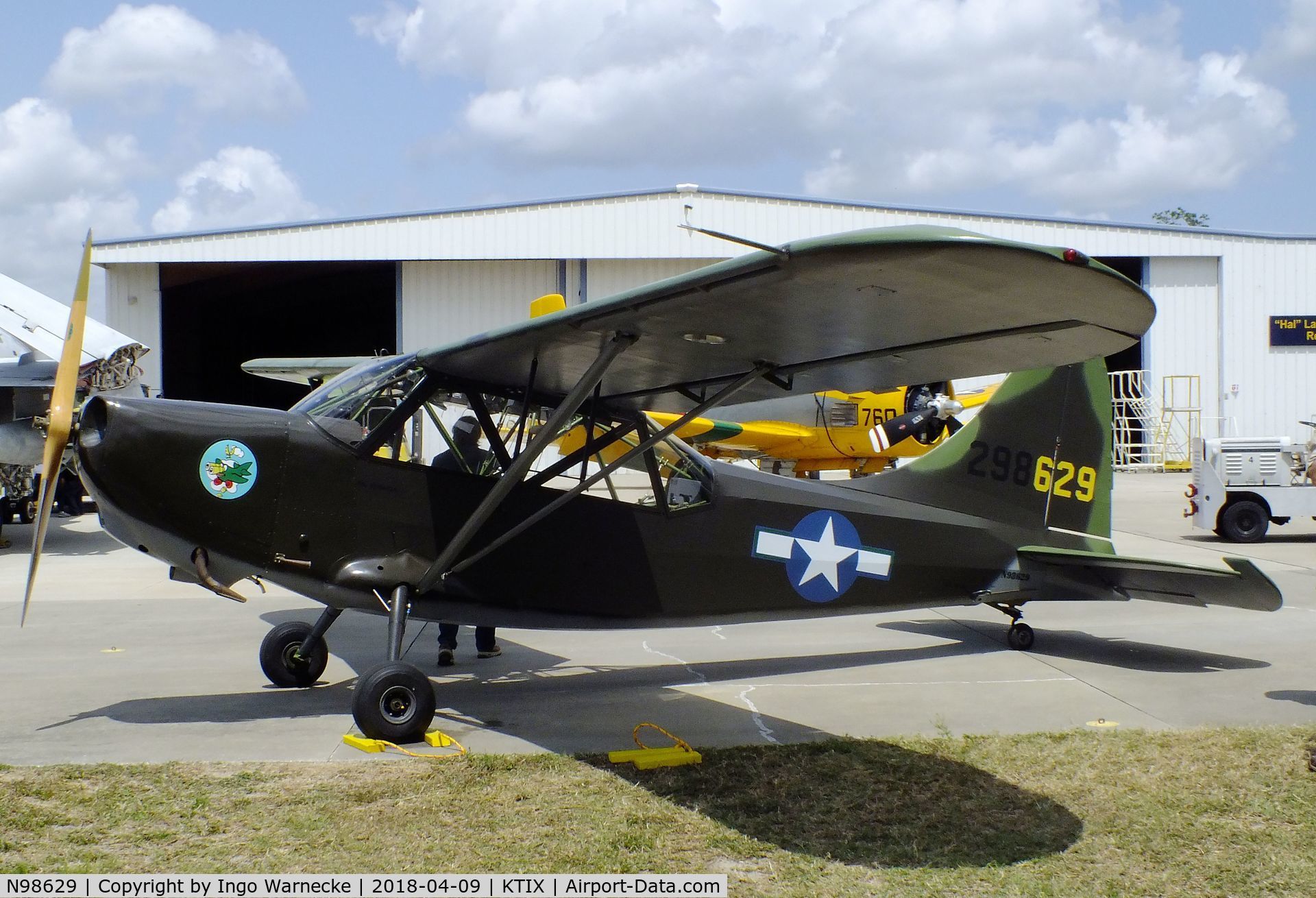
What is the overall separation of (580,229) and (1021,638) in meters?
24.3

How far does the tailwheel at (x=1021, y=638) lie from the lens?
312 inches

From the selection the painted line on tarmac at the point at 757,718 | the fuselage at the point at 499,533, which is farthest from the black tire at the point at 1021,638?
the painted line on tarmac at the point at 757,718

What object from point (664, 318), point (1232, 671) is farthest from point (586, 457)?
point (1232, 671)

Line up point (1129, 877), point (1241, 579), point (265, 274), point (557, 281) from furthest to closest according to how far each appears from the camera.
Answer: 1. point (265, 274)
2. point (557, 281)
3. point (1241, 579)
4. point (1129, 877)

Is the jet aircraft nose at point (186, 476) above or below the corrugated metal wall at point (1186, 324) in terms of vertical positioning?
below

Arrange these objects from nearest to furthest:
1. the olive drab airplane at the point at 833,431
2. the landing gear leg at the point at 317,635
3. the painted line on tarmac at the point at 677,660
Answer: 1. the landing gear leg at the point at 317,635
2. the painted line on tarmac at the point at 677,660
3. the olive drab airplane at the point at 833,431

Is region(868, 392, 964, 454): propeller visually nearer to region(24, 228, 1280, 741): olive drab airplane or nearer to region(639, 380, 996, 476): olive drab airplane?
region(639, 380, 996, 476): olive drab airplane

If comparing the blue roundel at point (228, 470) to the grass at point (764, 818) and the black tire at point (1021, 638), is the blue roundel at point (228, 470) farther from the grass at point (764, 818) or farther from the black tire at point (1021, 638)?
the black tire at point (1021, 638)

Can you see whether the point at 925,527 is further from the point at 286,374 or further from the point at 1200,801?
the point at 286,374

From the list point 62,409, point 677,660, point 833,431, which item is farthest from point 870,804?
point 833,431

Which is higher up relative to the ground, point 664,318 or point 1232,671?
point 664,318

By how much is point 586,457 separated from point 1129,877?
11.4ft

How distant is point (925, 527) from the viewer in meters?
7.35

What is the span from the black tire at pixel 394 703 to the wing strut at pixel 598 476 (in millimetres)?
568
